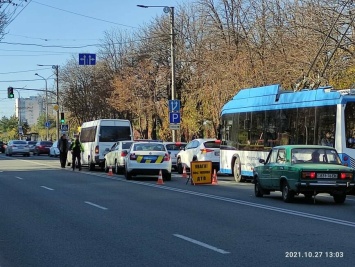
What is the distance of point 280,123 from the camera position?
22391 mm

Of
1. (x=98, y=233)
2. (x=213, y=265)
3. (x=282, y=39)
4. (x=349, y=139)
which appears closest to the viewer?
(x=213, y=265)

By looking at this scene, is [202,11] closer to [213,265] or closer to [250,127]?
[250,127]

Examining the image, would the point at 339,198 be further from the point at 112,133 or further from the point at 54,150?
the point at 54,150

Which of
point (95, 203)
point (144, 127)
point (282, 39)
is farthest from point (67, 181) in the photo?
point (144, 127)

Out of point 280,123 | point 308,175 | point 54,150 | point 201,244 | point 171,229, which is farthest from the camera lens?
point 54,150

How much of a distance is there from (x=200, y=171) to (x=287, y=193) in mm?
7695

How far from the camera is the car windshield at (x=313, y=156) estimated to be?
16469mm

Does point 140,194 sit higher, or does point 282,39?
point 282,39

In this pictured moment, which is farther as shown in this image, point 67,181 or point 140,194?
point 67,181

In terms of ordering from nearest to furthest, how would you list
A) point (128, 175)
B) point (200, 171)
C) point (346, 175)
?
point (346, 175)
point (200, 171)
point (128, 175)

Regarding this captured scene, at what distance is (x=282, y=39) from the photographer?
3666cm

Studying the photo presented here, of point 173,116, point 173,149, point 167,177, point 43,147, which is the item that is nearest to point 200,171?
point 167,177

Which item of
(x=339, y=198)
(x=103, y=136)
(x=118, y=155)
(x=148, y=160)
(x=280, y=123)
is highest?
(x=280, y=123)

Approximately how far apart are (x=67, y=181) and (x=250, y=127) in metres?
7.48
